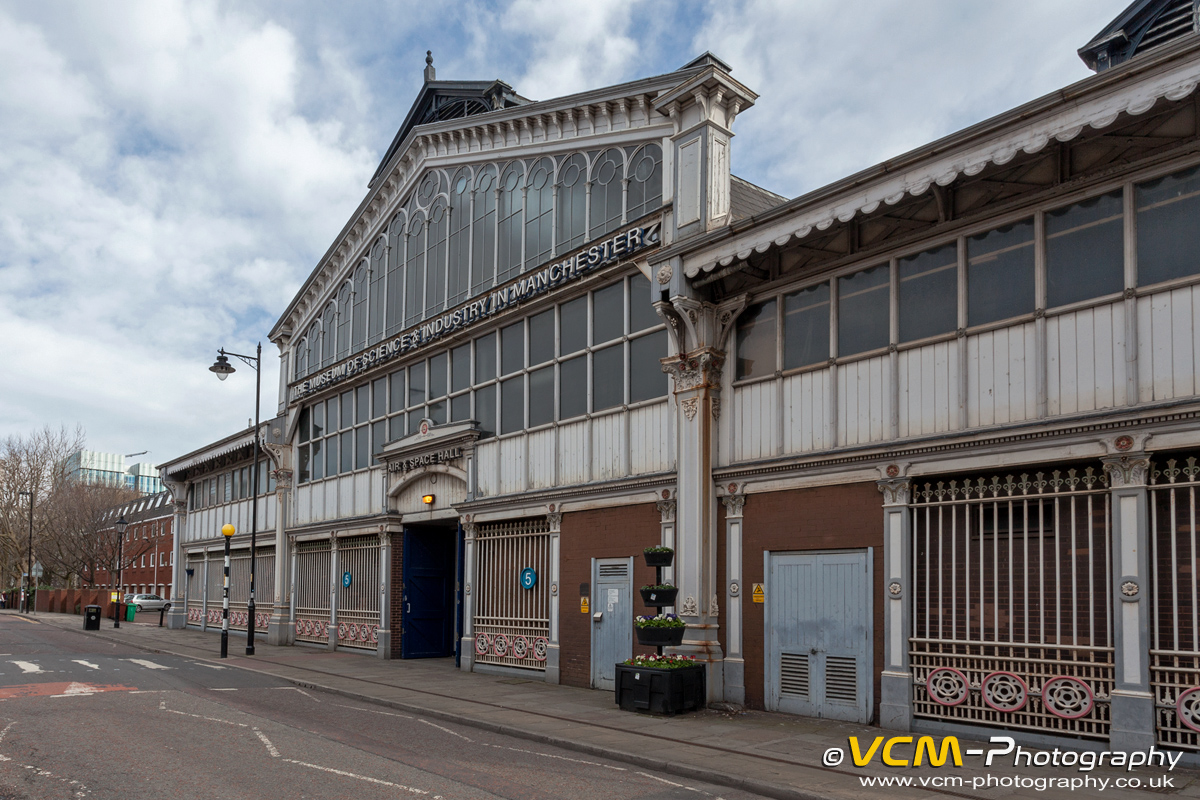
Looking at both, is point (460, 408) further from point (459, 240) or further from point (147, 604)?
point (147, 604)

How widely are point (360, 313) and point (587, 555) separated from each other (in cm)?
1350

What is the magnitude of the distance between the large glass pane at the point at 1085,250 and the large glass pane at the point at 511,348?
11.6 meters

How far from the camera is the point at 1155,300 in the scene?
1061 centimetres

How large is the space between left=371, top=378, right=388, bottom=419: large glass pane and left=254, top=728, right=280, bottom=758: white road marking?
14.2m

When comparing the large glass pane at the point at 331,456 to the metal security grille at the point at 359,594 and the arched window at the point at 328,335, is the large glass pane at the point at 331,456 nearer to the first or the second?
the metal security grille at the point at 359,594

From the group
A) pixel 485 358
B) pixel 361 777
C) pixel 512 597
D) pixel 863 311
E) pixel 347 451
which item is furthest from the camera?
pixel 347 451

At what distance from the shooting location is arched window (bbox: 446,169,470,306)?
23234 millimetres

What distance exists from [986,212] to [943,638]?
18.5ft

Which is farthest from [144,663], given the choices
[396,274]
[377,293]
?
[396,274]

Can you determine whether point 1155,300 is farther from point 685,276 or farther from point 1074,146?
point 685,276

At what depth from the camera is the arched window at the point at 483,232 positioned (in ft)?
73.2

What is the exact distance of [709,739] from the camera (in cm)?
1203

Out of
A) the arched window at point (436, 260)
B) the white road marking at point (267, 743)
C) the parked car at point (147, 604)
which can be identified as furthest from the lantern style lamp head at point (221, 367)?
the parked car at point (147, 604)

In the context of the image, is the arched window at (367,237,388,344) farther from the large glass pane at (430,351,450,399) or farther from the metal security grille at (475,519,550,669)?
the metal security grille at (475,519,550,669)
